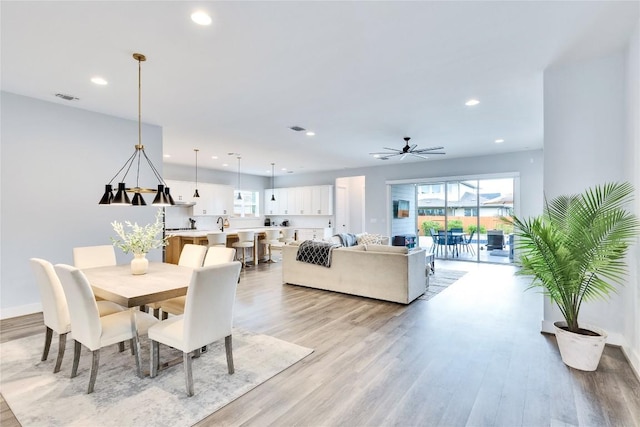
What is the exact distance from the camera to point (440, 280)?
6.05 meters

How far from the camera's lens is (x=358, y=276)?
4965 mm

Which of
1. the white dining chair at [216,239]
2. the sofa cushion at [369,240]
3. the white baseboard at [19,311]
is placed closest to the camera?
the white baseboard at [19,311]

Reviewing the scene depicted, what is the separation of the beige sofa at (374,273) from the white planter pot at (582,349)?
6.60 feet

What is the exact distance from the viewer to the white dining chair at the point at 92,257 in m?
3.49

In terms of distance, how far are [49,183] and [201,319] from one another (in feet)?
11.7

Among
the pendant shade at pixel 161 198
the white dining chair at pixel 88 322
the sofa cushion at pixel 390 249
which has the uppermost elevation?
the pendant shade at pixel 161 198

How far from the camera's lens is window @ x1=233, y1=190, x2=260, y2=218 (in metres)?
10.7

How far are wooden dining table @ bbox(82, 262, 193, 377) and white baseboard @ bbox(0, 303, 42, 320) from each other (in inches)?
70.7

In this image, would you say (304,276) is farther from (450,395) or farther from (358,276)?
(450,395)

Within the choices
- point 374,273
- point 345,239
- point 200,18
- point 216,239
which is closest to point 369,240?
point 345,239

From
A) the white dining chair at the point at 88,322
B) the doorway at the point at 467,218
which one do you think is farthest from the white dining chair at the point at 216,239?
the doorway at the point at 467,218

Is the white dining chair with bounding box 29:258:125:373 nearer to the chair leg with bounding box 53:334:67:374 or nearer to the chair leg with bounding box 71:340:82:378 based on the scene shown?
the chair leg with bounding box 53:334:67:374

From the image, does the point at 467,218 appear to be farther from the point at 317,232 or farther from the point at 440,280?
the point at 317,232

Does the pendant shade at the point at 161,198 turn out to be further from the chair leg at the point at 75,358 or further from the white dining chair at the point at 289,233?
the white dining chair at the point at 289,233
